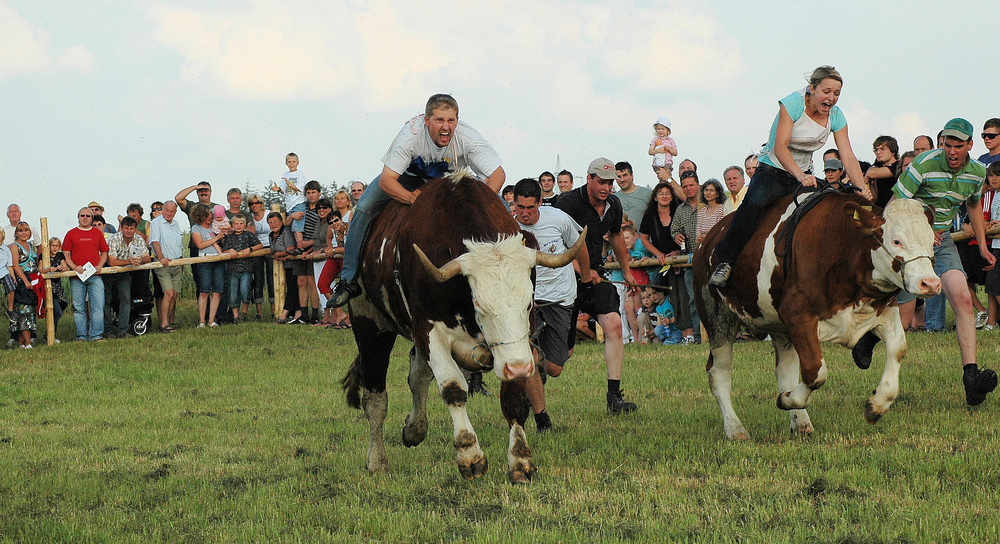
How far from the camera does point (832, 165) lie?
13062 millimetres

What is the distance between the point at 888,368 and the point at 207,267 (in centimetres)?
1382

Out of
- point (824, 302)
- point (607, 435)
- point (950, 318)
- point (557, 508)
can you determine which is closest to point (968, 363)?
point (824, 302)

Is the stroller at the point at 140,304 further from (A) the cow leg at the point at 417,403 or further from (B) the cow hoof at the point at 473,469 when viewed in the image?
(B) the cow hoof at the point at 473,469

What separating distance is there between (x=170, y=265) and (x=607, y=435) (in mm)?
12011

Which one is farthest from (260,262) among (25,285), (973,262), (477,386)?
(973,262)

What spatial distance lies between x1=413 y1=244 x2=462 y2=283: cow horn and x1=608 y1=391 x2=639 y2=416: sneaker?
3.83 m

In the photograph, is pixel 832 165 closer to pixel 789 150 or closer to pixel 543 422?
pixel 789 150

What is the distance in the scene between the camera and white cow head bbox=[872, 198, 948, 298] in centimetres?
623

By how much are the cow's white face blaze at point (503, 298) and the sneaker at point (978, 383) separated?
3974mm

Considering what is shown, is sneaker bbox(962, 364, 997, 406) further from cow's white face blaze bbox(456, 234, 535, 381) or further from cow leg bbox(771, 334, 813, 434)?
cow's white face blaze bbox(456, 234, 535, 381)

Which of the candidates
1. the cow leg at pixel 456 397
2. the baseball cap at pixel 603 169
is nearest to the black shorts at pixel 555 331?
the baseball cap at pixel 603 169

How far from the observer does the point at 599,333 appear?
1609 cm

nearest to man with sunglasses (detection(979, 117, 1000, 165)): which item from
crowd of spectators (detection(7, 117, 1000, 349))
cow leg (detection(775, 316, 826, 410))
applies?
crowd of spectators (detection(7, 117, 1000, 349))

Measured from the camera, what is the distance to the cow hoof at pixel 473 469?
597 centimetres
